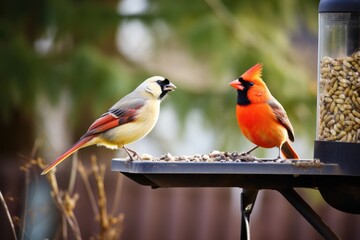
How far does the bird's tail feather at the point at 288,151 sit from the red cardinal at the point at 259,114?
2cm

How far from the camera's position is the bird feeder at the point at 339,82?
3723 millimetres

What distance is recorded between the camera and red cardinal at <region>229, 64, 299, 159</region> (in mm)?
3986

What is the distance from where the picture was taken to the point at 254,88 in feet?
13.2

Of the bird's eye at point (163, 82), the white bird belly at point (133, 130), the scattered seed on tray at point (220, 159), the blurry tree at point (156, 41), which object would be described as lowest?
the scattered seed on tray at point (220, 159)

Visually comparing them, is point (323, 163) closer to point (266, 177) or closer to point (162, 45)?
point (266, 177)

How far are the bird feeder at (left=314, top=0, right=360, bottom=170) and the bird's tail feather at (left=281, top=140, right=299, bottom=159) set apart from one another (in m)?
0.21

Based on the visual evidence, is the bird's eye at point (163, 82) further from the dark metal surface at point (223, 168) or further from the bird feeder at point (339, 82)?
the dark metal surface at point (223, 168)

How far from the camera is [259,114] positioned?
4008 mm

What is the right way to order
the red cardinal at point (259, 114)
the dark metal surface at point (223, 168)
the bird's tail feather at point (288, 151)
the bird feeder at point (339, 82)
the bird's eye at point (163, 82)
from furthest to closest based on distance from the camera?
the bird's eye at point (163, 82), the bird's tail feather at point (288, 151), the red cardinal at point (259, 114), the bird feeder at point (339, 82), the dark metal surface at point (223, 168)

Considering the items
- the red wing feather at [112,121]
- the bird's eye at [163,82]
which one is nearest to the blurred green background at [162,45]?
the bird's eye at [163,82]

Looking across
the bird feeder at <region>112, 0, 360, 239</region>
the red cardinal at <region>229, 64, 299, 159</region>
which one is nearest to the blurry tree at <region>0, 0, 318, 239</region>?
the red cardinal at <region>229, 64, 299, 159</region>

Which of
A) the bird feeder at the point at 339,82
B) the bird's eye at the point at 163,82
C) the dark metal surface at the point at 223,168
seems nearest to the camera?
the dark metal surface at the point at 223,168

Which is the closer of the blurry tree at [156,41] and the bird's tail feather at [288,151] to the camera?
the bird's tail feather at [288,151]

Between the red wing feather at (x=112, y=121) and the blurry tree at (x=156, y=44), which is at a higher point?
the blurry tree at (x=156, y=44)
